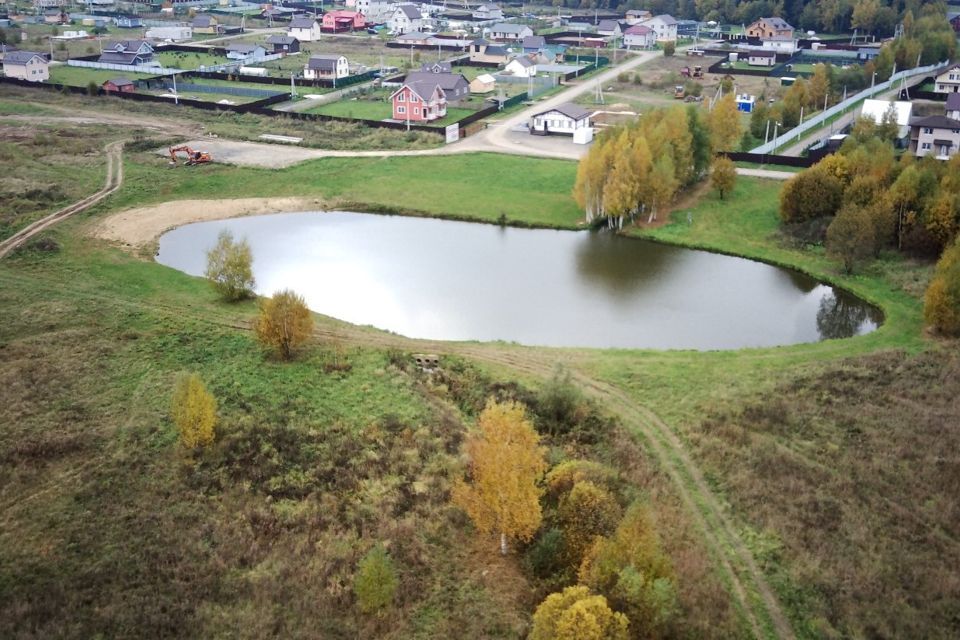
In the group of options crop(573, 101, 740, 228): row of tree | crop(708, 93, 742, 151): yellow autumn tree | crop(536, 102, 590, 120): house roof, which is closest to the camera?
crop(573, 101, 740, 228): row of tree

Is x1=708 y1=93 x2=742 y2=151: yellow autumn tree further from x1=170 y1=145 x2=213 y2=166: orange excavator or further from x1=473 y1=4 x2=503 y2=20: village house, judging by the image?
x1=473 y1=4 x2=503 y2=20: village house

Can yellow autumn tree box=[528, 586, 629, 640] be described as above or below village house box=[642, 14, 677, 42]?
below

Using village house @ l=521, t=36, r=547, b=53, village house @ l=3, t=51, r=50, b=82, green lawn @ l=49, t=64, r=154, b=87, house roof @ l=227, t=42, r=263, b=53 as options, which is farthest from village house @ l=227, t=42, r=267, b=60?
village house @ l=521, t=36, r=547, b=53

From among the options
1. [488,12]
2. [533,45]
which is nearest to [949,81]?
[533,45]

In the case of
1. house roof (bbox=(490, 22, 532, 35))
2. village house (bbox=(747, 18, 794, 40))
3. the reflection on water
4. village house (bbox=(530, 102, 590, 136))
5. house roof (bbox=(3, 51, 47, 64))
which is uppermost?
village house (bbox=(747, 18, 794, 40))

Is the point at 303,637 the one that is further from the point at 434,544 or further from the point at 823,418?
the point at 823,418

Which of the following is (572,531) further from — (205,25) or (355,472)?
(205,25)
